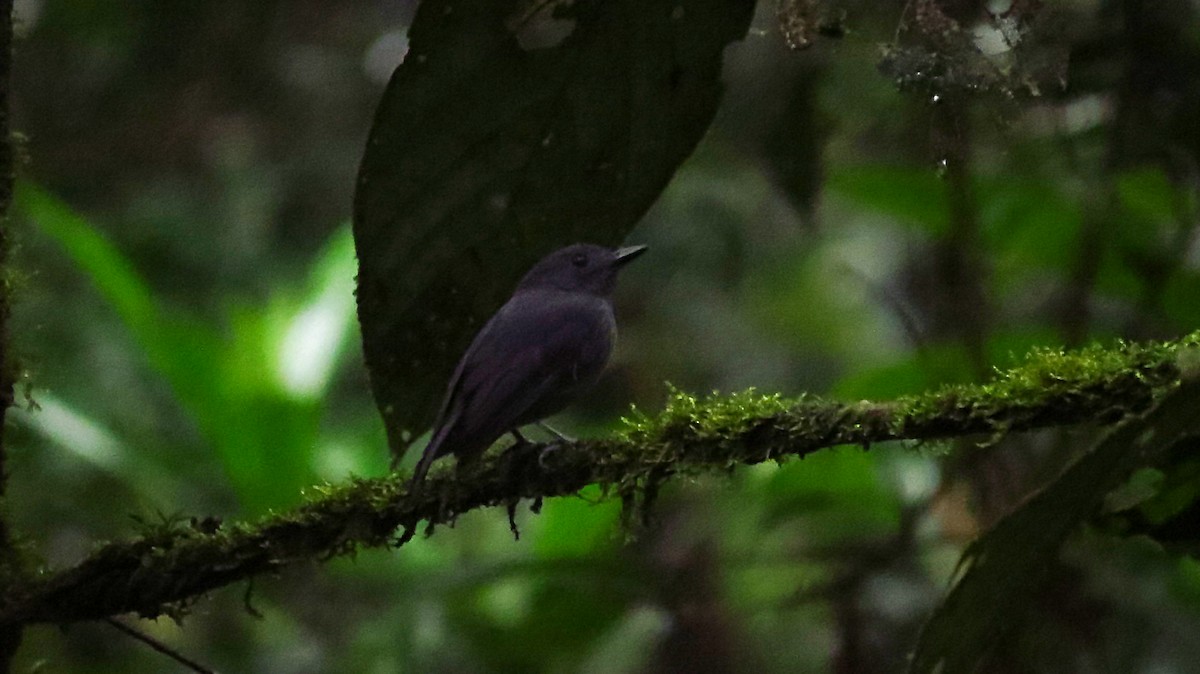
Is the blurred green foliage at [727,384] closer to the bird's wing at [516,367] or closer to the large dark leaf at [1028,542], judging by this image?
the bird's wing at [516,367]

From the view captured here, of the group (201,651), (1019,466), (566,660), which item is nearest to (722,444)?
(566,660)

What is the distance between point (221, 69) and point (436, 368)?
5.51 meters

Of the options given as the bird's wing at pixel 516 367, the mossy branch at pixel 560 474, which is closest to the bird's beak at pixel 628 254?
the bird's wing at pixel 516 367

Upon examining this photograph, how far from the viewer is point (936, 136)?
6.94 feet

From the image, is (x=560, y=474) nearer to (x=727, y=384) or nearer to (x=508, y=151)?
(x=508, y=151)

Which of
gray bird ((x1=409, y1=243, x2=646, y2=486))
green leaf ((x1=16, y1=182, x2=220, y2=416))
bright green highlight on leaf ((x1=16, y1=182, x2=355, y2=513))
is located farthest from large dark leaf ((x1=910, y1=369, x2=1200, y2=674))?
green leaf ((x1=16, y1=182, x2=220, y2=416))

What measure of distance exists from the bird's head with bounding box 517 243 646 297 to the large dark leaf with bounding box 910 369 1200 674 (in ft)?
6.69

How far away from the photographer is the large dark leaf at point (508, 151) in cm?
221

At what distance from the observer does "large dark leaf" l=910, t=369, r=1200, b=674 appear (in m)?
1.64

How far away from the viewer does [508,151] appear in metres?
2.24

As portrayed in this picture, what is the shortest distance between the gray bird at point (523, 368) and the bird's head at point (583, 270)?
0.21 m

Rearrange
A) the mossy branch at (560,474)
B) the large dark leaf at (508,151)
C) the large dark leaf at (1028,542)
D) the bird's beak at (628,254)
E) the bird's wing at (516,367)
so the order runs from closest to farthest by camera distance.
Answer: the large dark leaf at (1028,542), the mossy branch at (560,474), the large dark leaf at (508,151), the bird's wing at (516,367), the bird's beak at (628,254)

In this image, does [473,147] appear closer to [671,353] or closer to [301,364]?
[301,364]

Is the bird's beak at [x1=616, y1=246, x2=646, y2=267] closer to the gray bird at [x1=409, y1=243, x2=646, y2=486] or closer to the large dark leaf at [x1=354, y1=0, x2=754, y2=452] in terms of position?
the gray bird at [x1=409, y1=243, x2=646, y2=486]
